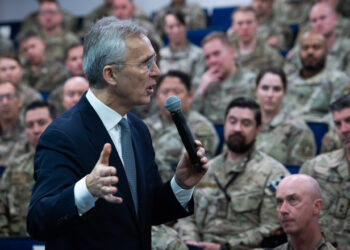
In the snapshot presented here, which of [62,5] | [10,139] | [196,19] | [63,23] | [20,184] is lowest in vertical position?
[20,184]

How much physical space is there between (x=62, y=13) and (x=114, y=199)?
5965 millimetres

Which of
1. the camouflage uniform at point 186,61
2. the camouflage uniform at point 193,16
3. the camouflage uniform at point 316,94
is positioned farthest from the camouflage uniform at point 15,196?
the camouflage uniform at point 193,16

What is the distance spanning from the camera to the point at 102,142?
4.97 ft

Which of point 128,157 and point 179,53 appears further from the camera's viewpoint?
point 179,53

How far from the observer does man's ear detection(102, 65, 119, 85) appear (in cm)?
151

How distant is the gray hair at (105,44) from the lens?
1495 millimetres

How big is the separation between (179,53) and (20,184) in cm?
229

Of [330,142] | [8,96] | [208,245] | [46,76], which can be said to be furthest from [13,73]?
[208,245]

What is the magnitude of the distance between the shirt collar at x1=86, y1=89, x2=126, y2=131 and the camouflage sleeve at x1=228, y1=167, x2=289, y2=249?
143 cm

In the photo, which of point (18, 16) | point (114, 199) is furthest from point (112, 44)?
point (18, 16)

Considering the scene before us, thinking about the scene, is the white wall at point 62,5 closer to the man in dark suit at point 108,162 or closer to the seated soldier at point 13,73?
the seated soldier at point 13,73

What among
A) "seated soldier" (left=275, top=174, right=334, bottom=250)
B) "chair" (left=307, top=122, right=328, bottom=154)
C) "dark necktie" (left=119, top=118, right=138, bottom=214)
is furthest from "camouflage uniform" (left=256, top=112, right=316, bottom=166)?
"dark necktie" (left=119, top=118, right=138, bottom=214)

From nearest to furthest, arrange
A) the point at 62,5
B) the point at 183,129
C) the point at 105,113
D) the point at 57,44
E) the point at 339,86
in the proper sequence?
the point at 183,129 < the point at 105,113 < the point at 339,86 < the point at 57,44 < the point at 62,5

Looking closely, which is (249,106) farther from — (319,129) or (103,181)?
(103,181)
